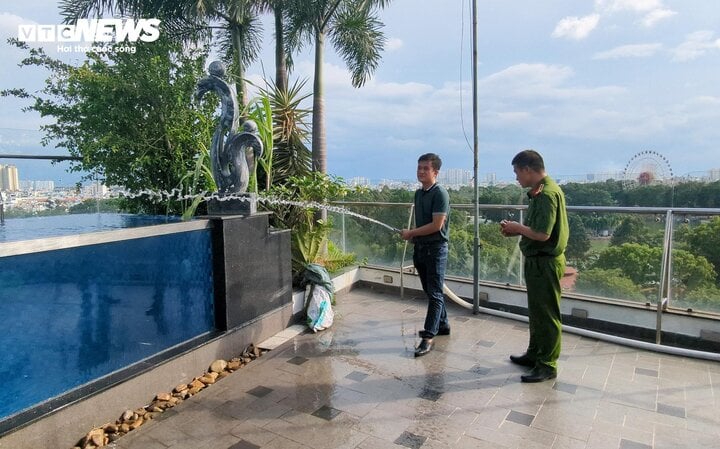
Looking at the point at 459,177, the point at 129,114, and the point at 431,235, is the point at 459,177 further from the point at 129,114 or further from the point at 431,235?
the point at 129,114

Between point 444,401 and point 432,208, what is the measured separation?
1.59m

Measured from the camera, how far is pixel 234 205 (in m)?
3.95

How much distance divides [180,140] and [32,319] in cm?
361

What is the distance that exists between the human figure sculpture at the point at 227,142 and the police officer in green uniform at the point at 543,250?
234 cm

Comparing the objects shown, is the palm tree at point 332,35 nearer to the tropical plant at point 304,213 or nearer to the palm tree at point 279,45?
the palm tree at point 279,45

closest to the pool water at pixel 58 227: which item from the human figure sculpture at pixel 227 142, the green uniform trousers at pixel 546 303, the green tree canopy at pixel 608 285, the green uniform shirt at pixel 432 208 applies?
the human figure sculpture at pixel 227 142

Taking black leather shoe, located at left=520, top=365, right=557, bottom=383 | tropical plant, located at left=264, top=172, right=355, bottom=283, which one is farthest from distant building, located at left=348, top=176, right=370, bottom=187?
black leather shoe, located at left=520, top=365, right=557, bottom=383

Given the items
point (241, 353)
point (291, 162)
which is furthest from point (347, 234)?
point (241, 353)

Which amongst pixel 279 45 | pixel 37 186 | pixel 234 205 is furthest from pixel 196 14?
pixel 234 205

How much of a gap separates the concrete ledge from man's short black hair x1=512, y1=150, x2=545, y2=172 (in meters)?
2.71

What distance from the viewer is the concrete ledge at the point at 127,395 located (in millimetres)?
2336

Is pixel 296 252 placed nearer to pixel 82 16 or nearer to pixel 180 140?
pixel 180 140

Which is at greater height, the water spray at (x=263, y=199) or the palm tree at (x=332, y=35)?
the palm tree at (x=332, y=35)

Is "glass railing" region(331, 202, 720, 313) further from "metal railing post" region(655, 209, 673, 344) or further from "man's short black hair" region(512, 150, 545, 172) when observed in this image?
"man's short black hair" region(512, 150, 545, 172)
